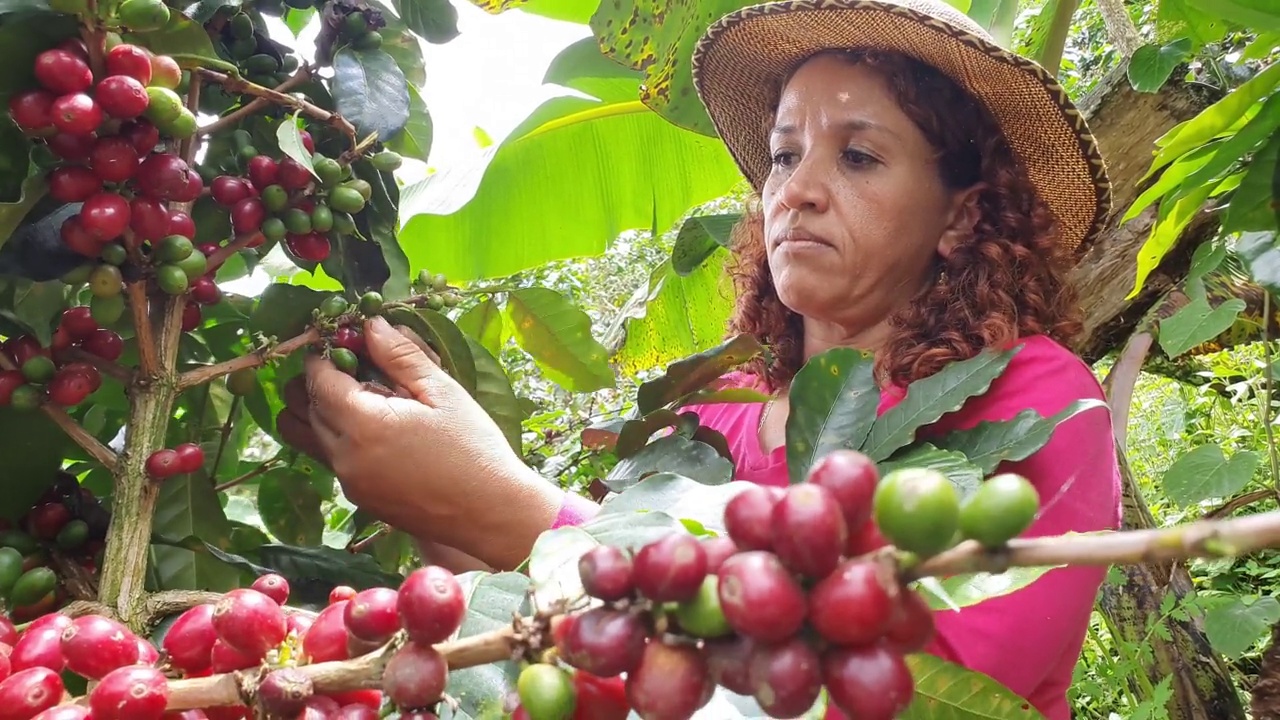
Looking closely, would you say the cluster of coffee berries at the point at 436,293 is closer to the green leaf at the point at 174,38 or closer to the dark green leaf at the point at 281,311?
the dark green leaf at the point at 281,311

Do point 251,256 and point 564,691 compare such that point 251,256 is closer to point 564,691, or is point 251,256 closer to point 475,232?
point 564,691

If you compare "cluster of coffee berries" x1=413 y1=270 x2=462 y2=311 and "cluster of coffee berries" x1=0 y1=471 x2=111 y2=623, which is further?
"cluster of coffee berries" x1=413 y1=270 x2=462 y2=311

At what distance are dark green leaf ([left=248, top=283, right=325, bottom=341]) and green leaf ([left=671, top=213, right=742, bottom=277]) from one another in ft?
4.57

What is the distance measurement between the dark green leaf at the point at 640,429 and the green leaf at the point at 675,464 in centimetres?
4

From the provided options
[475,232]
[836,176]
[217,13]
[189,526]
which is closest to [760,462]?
[836,176]

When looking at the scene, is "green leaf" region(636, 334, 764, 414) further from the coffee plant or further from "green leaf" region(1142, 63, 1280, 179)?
"green leaf" region(1142, 63, 1280, 179)

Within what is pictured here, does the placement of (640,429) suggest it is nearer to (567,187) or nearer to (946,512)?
(946,512)

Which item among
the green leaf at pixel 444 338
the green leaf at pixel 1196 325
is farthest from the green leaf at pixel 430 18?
the green leaf at pixel 1196 325

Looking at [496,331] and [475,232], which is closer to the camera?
[496,331]

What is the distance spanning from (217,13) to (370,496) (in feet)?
1.72

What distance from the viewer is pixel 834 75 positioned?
1416 mm

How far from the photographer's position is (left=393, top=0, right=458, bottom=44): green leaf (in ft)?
3.47

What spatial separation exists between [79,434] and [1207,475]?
2054mm

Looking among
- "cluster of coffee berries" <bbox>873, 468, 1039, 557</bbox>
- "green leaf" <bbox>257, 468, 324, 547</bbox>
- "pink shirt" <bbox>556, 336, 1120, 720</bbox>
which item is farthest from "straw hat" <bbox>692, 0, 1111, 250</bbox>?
"cluster of coffee berries" <bbox>873, 468, 1039, 557</bbox>
